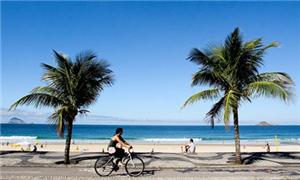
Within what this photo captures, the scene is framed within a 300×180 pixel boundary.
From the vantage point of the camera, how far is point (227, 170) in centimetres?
1541

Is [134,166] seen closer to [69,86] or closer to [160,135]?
[69,86]

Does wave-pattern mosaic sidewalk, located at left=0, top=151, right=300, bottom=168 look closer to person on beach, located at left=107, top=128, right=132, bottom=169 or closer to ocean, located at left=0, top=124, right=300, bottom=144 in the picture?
person on beach, located at left=107, top=128, right=132, bottom=169

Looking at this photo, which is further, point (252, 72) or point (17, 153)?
point (17, 153)

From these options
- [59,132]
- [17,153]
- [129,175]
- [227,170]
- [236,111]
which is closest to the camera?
[129,175]

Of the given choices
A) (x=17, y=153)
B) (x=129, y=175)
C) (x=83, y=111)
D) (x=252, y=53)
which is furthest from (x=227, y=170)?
(x=17, y=153)

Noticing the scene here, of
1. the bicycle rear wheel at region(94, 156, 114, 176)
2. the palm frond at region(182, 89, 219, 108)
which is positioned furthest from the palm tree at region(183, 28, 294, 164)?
the bicycle rear wheel at region(94, 156, 114, 176)

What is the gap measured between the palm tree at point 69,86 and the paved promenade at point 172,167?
1739 mm

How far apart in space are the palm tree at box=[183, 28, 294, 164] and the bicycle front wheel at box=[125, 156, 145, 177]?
15.9 feet

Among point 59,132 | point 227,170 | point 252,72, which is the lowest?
point 227,170

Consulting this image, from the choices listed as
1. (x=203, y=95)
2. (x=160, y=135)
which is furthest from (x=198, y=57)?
(x=160, y=135)

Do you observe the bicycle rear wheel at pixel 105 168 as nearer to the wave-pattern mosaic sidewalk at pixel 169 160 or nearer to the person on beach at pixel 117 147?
the person on beach at pixel 117 147

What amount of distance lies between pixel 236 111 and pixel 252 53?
2.79 meters

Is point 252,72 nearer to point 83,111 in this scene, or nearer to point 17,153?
point 83,111

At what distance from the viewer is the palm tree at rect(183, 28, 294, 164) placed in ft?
55.9
